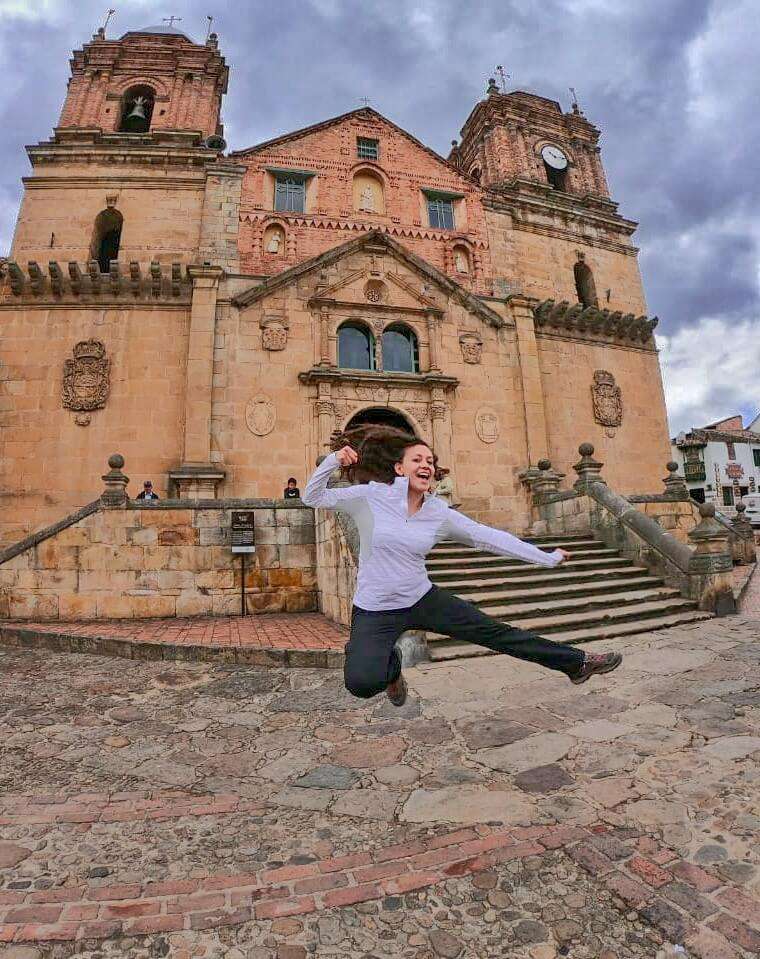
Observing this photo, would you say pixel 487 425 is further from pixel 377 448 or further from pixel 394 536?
pixel 394 536

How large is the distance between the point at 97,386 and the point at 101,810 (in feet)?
44.6

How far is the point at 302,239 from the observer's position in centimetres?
1606

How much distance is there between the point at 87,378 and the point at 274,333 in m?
5.43

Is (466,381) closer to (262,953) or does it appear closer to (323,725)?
(323,725)

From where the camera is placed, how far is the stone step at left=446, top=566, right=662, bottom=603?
725 cm

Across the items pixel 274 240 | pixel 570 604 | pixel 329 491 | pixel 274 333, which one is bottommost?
pixel 570 604

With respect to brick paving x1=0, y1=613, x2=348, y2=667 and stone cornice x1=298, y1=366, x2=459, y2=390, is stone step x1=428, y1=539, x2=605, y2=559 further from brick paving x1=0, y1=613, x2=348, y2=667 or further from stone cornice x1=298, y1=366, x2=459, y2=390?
stone cornice x1=298, y1=366, x2=459, y2=390

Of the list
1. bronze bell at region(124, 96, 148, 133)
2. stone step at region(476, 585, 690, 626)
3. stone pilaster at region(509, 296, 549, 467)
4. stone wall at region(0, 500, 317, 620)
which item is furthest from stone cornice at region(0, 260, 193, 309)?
stone step at region(476, 585, 690, 626)

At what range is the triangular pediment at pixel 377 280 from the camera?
1471cm

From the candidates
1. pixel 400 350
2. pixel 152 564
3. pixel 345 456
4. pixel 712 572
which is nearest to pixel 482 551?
pixel 712 572

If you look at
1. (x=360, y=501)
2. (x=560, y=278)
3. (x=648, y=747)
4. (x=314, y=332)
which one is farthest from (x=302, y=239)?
(x=648, y=747)

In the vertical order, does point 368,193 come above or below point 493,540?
above

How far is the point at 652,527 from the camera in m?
8.80

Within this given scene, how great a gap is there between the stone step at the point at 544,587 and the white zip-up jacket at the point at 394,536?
171 inches
